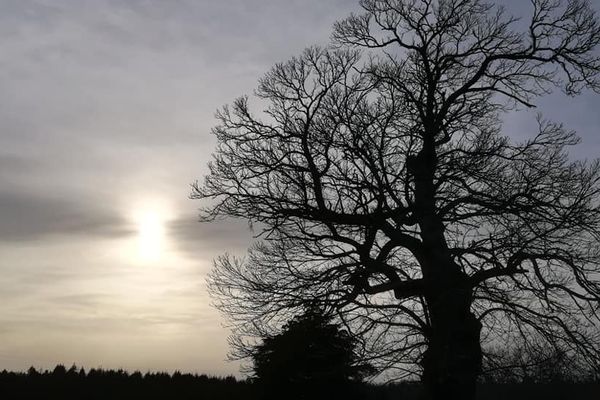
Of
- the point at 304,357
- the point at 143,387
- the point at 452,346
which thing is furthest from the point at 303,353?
the point at 143,387

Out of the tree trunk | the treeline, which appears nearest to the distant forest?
the treeline

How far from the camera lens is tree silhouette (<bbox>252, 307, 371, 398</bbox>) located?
1762cm

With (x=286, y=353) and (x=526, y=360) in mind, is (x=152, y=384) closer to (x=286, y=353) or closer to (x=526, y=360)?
(x=286, y=353)

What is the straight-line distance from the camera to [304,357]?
707 inches

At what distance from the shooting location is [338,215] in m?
17.5

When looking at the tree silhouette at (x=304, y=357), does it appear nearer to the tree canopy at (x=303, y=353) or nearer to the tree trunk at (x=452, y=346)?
the tree canopy at (x=303, y=353)

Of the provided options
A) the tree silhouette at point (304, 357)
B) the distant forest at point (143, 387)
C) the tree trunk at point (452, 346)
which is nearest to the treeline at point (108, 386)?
the distant forest at point (143, 387)

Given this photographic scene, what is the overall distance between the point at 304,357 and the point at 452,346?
370 centimetres

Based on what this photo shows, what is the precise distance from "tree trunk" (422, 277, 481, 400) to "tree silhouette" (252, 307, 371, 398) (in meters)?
1.98

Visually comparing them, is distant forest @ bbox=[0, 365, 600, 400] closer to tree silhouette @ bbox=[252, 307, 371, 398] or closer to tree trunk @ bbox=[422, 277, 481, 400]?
tree silhouette @ bbox=[252, 307, 371, 398]

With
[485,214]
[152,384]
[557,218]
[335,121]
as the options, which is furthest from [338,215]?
[152,384]

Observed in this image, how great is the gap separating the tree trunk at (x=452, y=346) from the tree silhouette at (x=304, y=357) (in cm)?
198

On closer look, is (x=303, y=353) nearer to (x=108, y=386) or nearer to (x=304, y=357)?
(x=304, y=357)

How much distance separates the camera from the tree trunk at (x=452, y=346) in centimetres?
1593
